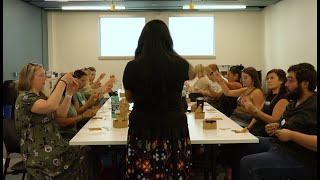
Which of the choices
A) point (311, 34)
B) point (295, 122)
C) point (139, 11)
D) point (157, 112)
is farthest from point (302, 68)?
point (139, 11)

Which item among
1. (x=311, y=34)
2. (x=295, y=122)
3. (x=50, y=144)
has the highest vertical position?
(x=311, y=34)

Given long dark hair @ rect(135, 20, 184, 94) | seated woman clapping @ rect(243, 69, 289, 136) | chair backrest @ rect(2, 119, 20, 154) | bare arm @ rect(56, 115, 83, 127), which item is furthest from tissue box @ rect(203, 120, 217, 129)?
chair backrest @ rect(2, 119, 20, 154)

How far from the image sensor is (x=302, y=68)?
2.54 meters

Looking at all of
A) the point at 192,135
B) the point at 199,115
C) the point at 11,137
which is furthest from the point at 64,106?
the point at 199,115

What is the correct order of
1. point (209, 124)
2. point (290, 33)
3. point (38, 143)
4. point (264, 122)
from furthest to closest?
point (290, 33)
point (264, 122)
point (209, 124)
point (38, 143)

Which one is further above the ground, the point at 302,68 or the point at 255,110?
the point at 302,68

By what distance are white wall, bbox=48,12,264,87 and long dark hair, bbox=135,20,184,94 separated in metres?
7.15

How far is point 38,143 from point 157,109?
97 cm

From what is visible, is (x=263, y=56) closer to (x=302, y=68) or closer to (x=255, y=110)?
(x=255, y=110)

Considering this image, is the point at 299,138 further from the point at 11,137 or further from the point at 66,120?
the point at 11,137

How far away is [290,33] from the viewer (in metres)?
7.54

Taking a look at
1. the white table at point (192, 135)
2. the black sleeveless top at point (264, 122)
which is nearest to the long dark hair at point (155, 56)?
the white table at point (192, 135)

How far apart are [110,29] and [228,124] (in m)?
6.75

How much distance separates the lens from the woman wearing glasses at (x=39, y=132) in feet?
8.39
